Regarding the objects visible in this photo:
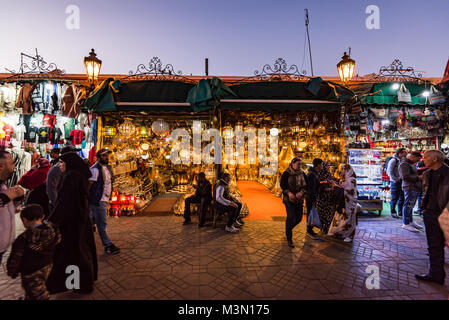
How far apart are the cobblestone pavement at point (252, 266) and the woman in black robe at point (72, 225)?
0.37 metres

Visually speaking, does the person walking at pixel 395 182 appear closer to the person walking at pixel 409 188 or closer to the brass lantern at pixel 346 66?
the person walking at pixel 409 188

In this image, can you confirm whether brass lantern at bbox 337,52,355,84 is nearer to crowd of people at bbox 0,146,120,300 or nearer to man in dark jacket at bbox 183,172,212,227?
man in dark jacket at bbox 183,172,212,227

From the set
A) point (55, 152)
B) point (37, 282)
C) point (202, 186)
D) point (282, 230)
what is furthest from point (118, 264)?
point (282, 230)

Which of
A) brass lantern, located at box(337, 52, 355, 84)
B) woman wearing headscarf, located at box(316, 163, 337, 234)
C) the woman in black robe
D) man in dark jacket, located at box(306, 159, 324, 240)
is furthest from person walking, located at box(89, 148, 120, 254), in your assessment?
brass lantern, located at box(337, 52, 355, 84)

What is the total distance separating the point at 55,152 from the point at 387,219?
1004 cm

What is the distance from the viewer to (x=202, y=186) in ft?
19.6

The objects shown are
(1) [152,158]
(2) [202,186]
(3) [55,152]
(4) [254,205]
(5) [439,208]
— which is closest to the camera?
(5) [439,208]

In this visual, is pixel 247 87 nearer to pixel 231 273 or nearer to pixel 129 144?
pixel 231 273

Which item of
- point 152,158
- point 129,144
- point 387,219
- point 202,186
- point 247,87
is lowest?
point 387,219

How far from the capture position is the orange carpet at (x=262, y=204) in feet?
22.6

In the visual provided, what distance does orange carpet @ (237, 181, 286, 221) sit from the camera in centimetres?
688

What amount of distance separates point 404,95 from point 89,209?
9.80 metres

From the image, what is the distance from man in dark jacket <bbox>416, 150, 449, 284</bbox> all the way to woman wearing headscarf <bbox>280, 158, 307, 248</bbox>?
6.85 feet

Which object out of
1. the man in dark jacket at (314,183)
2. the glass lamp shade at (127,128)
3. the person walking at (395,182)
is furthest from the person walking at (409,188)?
the glass lamp shade at (127,128)
